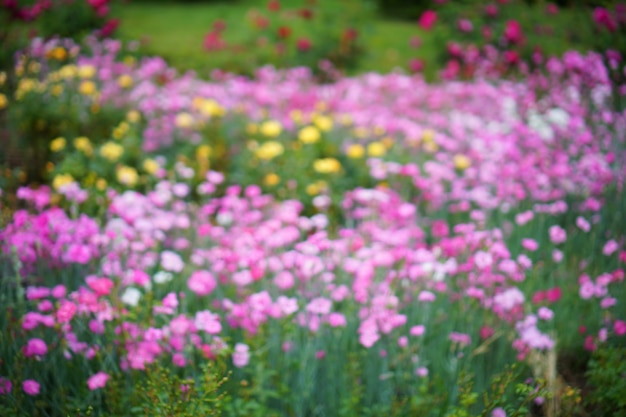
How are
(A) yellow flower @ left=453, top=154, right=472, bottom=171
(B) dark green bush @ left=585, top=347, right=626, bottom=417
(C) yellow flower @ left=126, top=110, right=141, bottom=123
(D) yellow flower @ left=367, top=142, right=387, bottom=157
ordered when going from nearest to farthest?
1. (B) dark green bush @ left=585, top=347, right=626, bottom=417
2. (A) yellow flower @ left=453, top=154, right=472, bottom=171
3. (D) yellow flower @ left=367, top=142, right=387, bottom=157
4. (C) yellow flower @ left=126, top=110, right=141, bottom=123

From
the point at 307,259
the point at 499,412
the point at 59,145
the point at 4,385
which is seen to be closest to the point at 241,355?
the point at 307,259

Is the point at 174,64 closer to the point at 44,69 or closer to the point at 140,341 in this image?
the point at 44,69

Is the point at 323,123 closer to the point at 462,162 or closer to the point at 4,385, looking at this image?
the point at 462,162

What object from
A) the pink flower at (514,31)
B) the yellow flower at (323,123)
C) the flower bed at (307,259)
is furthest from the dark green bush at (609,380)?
the pink flower at (514,31)

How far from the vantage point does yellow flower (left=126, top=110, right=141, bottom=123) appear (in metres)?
4.08

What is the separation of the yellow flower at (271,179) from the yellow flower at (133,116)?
1.24m

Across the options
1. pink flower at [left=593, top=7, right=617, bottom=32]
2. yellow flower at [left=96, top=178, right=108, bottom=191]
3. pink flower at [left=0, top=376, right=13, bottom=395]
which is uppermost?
pink flower at [left=593, top=7, right=617, bottom=32]

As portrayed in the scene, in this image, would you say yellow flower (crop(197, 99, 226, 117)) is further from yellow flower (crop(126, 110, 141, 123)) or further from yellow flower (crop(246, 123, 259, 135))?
yellow flower (crop(126, 110, 141, 123))

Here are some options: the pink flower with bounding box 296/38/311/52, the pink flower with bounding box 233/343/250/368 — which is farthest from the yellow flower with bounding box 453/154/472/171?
the pink flower with bounding box 296/38/311/52

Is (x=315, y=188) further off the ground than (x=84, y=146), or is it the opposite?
(x=84, y=146)

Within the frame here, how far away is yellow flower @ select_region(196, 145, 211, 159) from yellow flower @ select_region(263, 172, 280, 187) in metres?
0.53

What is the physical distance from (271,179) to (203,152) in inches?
25.6

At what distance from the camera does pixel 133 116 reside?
160 inches

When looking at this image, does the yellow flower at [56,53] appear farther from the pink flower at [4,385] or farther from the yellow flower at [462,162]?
the pink flower at [4,385]
